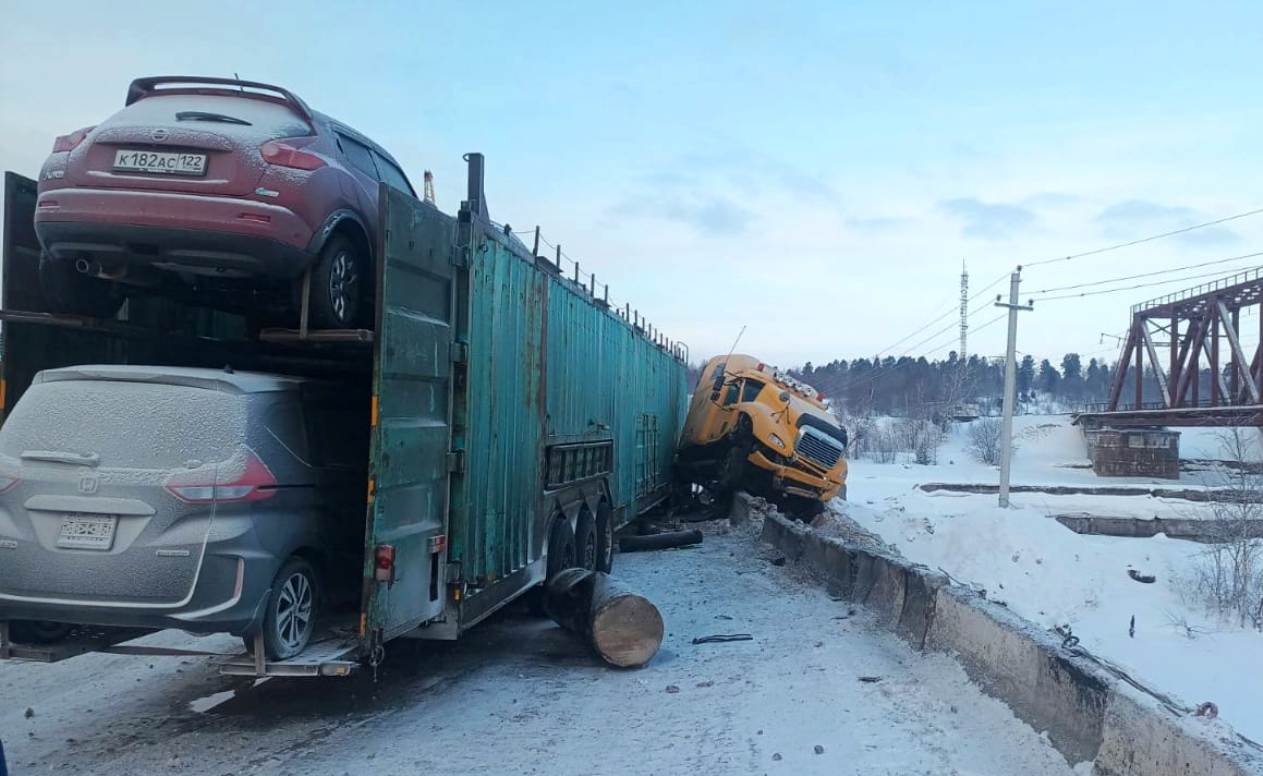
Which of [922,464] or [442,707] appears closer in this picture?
[442,707]

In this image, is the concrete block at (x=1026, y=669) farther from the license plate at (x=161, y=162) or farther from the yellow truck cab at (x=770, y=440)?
A: the yellow truck cab at (x=770, y=440)

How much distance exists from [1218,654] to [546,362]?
807 centimetres

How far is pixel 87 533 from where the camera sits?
486cm

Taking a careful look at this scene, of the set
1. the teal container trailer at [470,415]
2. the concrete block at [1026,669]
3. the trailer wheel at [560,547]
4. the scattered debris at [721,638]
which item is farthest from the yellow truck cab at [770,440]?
the concrete block at [1026,669]

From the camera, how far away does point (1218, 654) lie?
34.1 ft

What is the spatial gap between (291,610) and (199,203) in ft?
7.92

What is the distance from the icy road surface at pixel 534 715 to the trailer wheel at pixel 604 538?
2361mm

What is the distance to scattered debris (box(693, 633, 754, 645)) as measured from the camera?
8.27 meters

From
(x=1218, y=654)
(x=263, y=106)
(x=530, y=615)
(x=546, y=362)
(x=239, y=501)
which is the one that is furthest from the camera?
(x=1218, y=654)

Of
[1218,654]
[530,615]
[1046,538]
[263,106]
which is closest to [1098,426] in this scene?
[1046,538]

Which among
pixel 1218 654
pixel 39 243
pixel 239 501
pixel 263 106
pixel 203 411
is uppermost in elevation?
pixel 263 106

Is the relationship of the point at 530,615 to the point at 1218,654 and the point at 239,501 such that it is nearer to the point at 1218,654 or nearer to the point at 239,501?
the point at 239,501

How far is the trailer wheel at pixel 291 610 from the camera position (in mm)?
5188

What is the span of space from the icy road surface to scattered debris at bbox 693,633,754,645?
105 mm
